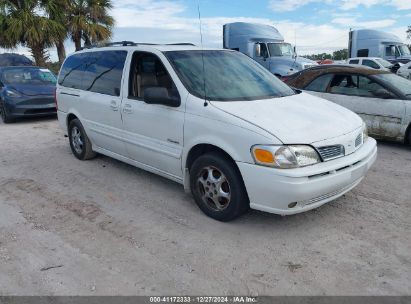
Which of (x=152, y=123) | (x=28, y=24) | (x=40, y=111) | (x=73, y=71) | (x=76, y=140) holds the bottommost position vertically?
(x=76, y=140)

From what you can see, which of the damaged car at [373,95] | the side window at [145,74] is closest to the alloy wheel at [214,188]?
the side window at [145,74]

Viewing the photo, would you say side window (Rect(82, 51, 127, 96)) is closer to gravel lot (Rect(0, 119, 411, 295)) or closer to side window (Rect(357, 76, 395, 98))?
gravel lot (Rect(0, 119, 411, 295))

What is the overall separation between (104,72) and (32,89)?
5.77m

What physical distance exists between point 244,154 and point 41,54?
19370 mm

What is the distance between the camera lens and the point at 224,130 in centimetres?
363

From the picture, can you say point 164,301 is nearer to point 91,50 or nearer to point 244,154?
point 244,154

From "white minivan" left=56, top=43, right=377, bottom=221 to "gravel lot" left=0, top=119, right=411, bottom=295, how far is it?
1.05 ft

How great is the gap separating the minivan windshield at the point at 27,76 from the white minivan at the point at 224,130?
605cm

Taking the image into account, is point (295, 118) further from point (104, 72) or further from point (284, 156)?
point (104, 72)

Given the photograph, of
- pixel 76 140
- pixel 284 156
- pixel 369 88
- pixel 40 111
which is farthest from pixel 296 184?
pixel 40 111

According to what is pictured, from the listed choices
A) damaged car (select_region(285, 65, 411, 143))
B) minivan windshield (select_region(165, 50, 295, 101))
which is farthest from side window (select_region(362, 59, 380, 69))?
minivan windshield (select_region(165, 50, 295, 101))

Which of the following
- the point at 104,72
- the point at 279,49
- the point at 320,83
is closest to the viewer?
the point at 104,72

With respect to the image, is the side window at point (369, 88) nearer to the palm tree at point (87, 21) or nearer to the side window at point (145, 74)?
the side window at point (145, 74)

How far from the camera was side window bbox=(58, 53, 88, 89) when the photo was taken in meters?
5.88
